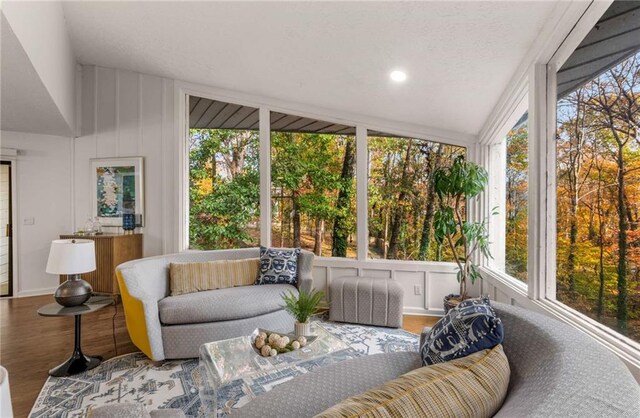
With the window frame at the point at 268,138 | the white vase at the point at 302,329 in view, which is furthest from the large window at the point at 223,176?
the white vase at the point at 302,329

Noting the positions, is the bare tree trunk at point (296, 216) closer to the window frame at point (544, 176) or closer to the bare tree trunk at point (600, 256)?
the window frame at point (544, 176)

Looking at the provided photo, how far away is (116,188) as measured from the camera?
15.1 feet

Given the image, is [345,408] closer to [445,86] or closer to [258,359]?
[258,359]

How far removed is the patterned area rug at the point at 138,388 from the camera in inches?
76.9

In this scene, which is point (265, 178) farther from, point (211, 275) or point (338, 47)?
point (338, 47)

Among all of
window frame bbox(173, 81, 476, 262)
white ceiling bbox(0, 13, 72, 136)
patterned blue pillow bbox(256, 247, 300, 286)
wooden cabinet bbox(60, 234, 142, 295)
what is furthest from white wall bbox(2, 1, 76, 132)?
patterned blue pillow bbox(256, 247, 300, 286)

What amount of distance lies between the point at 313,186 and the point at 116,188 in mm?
2910

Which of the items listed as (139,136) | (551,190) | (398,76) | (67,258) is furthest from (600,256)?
(139,136)

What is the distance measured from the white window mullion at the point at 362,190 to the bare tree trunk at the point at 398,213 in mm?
312

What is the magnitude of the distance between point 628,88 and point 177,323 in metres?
3.12

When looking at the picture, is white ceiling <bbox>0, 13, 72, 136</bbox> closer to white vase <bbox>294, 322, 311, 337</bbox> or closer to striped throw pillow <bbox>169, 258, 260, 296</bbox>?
striped throw pillow <bbox>169, 258, 260, 296</bbox>

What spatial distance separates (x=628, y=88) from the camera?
135 cm

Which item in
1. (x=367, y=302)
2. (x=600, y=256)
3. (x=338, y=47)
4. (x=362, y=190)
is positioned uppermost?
(x=338, y=47)

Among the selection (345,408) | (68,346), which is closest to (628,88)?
(345,408)
